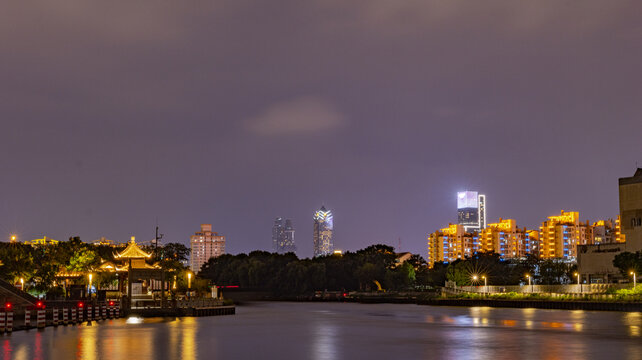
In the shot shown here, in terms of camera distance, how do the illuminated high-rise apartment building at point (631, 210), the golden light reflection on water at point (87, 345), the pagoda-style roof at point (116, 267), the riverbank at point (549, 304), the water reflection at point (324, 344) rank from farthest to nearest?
the illuminated high-rise apartment building at point (631, 210)
the pagoda-style roof at point (116, 267)
the riverbank at point (549, 304)
the water reflection at point (324, 344)
the golden light reflection on water at point (87, 345)

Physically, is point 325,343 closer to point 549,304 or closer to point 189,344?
point 189,344

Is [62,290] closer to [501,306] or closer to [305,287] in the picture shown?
[501,306]

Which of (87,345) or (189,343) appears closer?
(87,345)

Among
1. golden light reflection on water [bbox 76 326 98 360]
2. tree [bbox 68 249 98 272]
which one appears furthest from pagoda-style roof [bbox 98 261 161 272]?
golden light reflection on water [bbox 76 326 98 360]

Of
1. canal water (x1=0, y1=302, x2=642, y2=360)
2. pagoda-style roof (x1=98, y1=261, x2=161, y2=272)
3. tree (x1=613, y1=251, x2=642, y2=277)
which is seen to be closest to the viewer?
canal water (x1=0, y1=302, x2=642, y2=360)

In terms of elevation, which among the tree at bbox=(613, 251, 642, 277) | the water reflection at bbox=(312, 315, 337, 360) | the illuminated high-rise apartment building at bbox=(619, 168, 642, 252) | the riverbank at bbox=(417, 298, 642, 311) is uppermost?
the illuminated high-rise apartment building at bbox=(619, 168, 642, 252)

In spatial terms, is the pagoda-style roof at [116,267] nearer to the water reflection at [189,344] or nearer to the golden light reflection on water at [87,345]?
the water reflection at [189,344]

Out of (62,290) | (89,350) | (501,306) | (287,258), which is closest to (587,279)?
(501,306)

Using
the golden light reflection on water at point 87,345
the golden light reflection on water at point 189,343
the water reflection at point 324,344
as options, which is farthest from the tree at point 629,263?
the golden light reflection on water at point 87,345

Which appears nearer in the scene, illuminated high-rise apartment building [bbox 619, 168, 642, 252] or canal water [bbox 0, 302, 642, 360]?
canal water [bbox 0, 302, 642, 360]

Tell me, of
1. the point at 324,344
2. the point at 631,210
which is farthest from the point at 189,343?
the point at 631,210

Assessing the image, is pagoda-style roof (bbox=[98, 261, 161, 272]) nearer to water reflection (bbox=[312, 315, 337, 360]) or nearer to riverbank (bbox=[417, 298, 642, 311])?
water reflection (bbox=[312, 315, 337, 360])

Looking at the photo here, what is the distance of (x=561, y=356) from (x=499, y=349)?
144 inches

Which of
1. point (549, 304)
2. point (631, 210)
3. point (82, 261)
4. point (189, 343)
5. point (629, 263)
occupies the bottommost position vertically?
point (549, 304)
